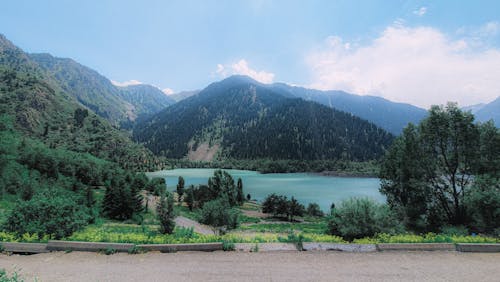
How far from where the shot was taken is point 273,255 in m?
7.87

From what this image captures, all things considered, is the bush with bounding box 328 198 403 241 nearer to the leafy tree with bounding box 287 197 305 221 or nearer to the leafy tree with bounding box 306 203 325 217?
the leafy tree with bounding box 287 197 305 221

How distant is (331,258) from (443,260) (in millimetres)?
3369

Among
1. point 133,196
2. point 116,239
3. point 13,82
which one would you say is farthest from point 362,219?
point 13,82

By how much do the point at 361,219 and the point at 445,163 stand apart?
15.6 meters

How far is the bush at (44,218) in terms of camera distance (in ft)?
29.8

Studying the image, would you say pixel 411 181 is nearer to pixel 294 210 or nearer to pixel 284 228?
pixel 284 228

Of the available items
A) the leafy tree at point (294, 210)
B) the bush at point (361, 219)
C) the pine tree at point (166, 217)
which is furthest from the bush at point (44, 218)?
the leafy tree at point (294, 210)

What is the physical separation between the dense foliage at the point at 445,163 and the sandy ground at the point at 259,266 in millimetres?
14452

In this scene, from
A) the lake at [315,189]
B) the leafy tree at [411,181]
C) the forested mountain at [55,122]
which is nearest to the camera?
the leafy tree at [411,181]

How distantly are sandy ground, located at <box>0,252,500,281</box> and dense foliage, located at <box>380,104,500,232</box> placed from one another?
1445 centimetres

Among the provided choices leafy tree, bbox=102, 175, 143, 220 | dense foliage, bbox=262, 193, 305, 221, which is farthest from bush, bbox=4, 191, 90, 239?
dense foliage, bbox=262, 193, 305, 221

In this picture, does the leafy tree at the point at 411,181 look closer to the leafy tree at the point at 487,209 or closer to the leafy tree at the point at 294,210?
the leafy tree at the point at 487,209

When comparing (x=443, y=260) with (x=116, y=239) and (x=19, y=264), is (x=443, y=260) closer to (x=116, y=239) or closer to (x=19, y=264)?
(x=116, y=239)

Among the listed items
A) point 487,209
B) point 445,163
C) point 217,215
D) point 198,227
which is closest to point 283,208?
point 198,227
